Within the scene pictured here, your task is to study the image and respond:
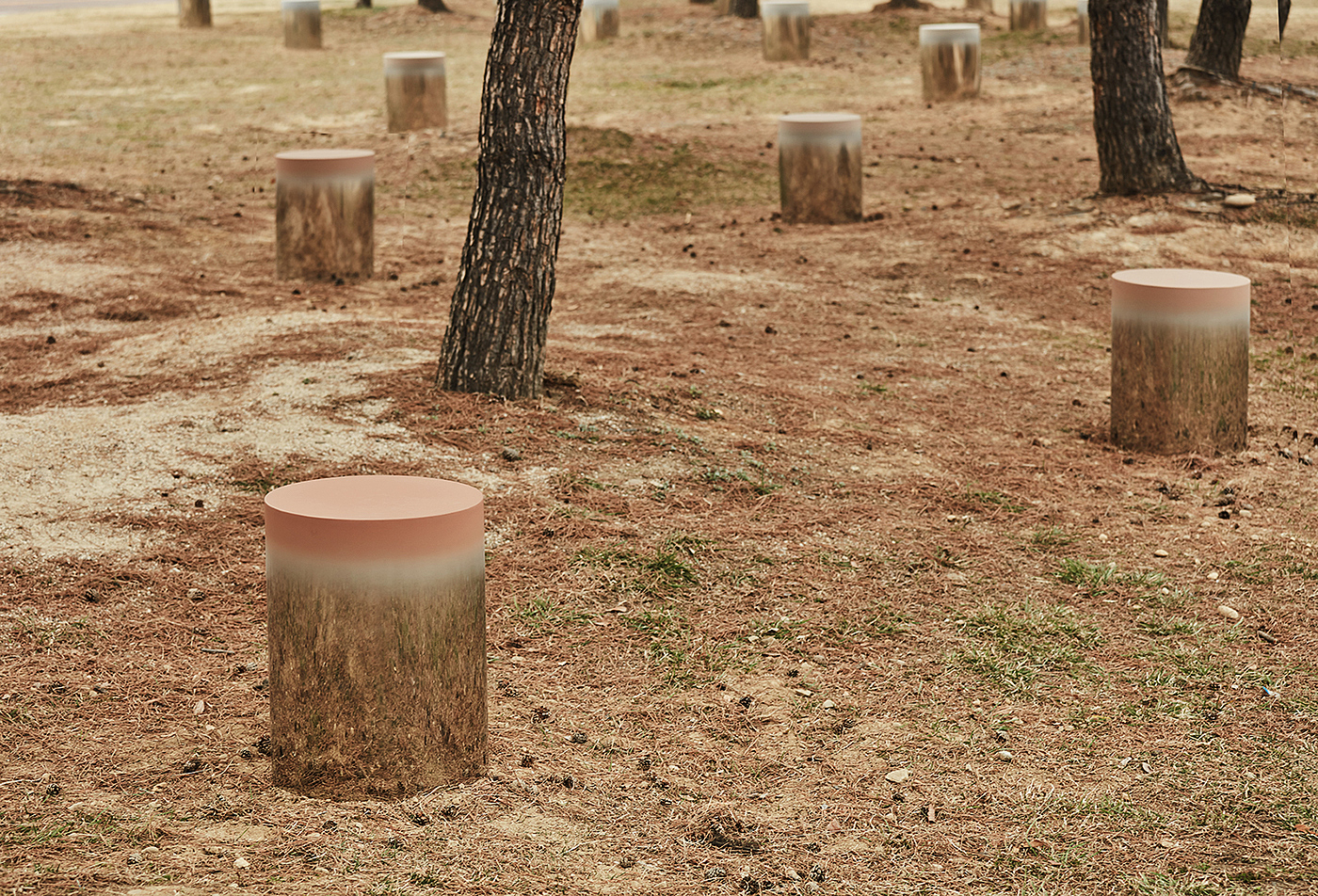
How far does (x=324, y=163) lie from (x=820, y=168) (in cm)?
459

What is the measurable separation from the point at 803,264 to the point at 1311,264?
401 cm

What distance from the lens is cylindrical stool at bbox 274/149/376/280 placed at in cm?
1136

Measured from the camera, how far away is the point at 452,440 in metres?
7.15

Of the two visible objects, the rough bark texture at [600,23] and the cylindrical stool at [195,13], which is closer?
the rough bark texture at [600,23]

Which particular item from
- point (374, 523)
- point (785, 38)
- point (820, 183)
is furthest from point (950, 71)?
point (374, 523)

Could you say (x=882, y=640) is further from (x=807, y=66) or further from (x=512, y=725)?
(x=807, y=66)

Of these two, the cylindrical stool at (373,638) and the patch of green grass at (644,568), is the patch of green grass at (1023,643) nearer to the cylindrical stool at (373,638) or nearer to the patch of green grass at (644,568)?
the patch of green grass at (644,568)

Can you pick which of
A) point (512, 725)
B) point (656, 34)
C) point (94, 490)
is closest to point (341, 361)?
point (94, 490)

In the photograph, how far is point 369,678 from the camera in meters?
4.30

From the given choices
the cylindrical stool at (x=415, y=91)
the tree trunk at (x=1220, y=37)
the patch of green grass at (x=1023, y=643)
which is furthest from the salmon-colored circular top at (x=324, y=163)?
the tree trunk at (x=1220, y=37)

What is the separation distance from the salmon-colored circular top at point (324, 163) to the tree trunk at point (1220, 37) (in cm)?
1202

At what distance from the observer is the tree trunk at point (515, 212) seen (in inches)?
296

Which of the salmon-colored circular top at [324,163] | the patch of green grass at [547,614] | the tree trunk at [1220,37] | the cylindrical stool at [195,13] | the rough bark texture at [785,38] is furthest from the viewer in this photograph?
the cylindrical stool at [195,13]

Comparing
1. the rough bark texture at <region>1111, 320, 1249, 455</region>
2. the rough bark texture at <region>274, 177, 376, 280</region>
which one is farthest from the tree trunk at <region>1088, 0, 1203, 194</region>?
→ the rough bark texture at <region>274, 177, 376, 280</region>
